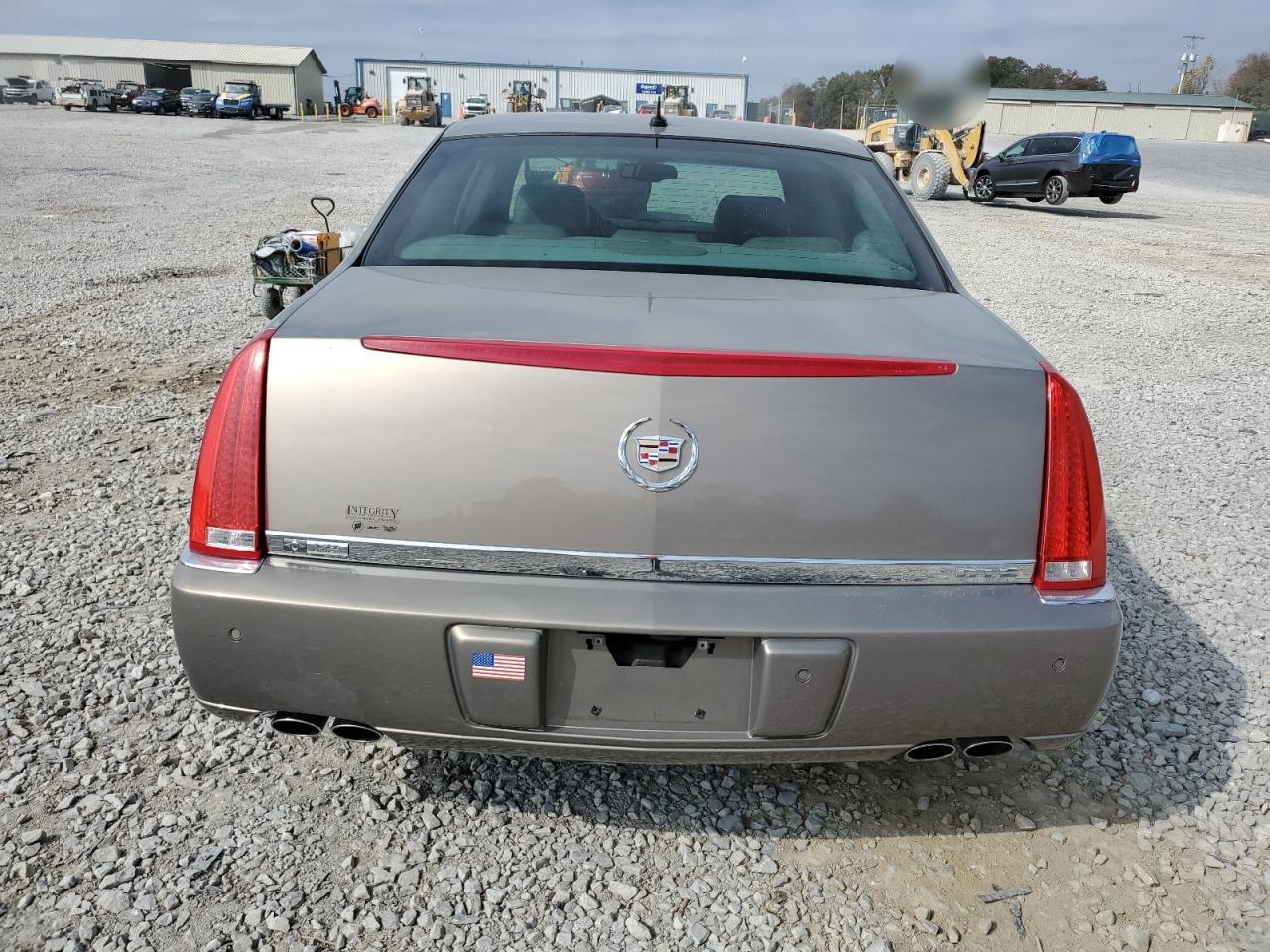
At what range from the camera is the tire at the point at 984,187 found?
70.3 feet

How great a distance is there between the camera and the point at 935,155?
71.8ft

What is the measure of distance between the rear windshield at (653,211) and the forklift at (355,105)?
62.6 m

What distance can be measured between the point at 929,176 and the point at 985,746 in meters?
21.8

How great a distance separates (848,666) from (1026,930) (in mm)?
768

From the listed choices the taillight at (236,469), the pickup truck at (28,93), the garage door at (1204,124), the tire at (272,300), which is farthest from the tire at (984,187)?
the garage door at (1204,124)

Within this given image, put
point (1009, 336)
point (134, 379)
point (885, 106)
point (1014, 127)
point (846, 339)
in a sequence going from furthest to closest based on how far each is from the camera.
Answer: point (1014, 127) → point (885, 106) → point (134, 379) → point (1009, 336) → point (846, 339)

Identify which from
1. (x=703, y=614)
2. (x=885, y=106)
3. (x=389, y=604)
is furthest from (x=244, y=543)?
(x=885, y=106)

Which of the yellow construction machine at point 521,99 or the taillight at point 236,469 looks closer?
the taillight at point 236,469

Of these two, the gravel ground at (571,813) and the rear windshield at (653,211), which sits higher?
the rear windshield at (653,211)

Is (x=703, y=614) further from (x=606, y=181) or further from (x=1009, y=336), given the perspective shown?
(x=606, y=181)

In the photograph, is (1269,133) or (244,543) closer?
(244,543)

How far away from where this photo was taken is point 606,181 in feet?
9.90

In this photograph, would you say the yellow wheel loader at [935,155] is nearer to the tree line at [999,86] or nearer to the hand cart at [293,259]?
the hand cart at [293,259]

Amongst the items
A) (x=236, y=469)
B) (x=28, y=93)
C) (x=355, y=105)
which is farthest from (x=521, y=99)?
(x=236, y=469)
